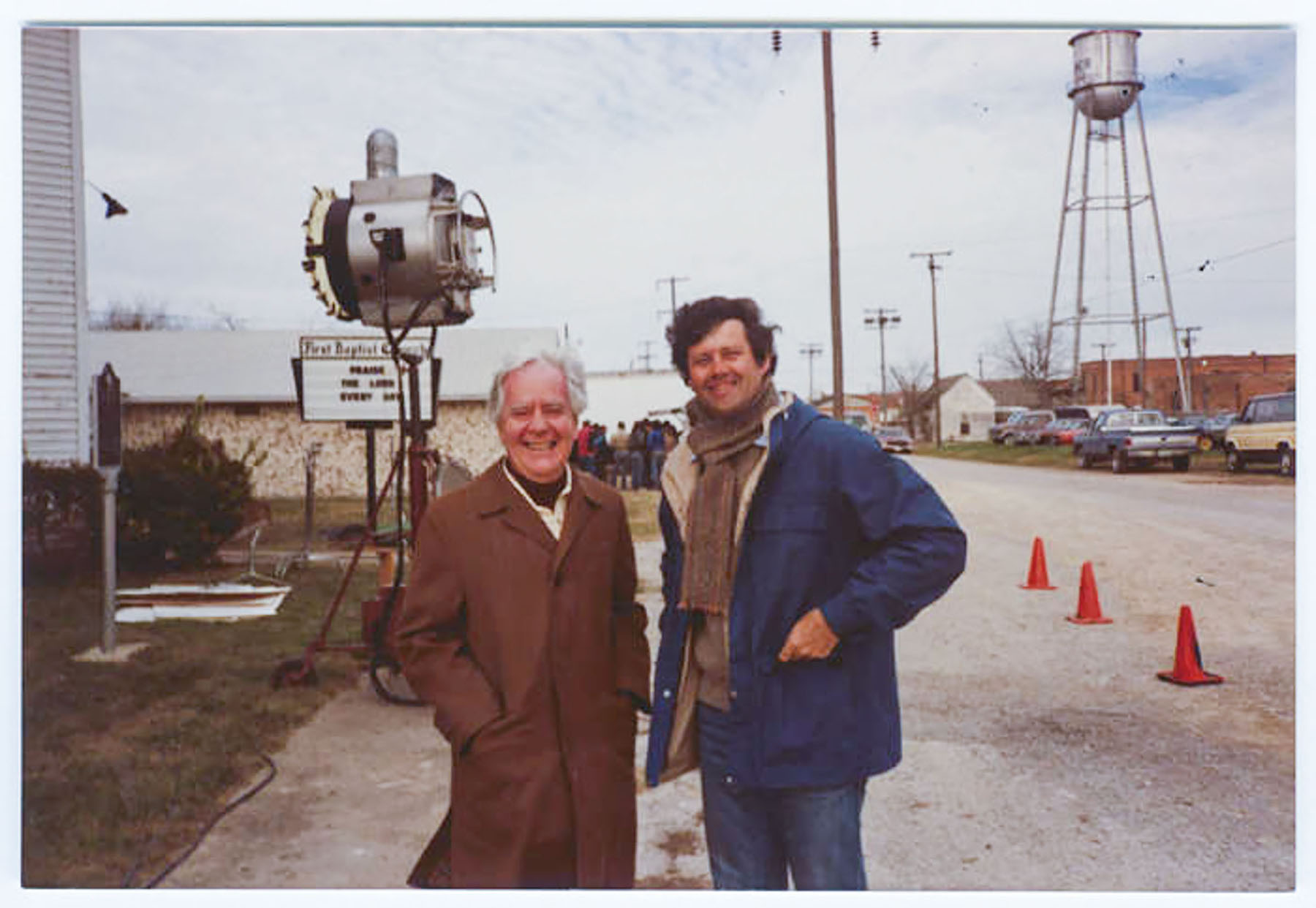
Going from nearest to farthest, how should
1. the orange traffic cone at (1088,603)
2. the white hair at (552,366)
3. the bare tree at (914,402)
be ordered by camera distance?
the white hair at (552,366)
the orange traffic cone at (1088,603)
the bare tree at (914,402)

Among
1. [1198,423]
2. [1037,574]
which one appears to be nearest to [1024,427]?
[1198,423]

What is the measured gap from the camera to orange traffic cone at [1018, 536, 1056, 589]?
29.0 ft

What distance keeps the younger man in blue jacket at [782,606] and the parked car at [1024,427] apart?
3613 cm

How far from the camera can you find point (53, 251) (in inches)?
243

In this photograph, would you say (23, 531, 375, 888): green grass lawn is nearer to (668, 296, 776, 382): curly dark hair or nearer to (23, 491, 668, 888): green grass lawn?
(23, 491, 668, 888): green grass lawn

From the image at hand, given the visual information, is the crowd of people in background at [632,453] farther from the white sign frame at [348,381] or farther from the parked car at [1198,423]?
the white sign frame at [348,381]

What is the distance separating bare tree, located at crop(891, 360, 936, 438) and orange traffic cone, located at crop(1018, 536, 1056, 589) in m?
41.6

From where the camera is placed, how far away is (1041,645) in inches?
265

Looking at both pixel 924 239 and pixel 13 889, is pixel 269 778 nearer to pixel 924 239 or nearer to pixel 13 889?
pixel 13 889

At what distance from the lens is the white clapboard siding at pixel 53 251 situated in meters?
4.41

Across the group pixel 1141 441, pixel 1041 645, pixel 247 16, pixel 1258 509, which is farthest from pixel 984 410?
pixel 247 16

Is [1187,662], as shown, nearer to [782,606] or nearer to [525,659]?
[782,606]

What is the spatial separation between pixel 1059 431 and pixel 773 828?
34.2m

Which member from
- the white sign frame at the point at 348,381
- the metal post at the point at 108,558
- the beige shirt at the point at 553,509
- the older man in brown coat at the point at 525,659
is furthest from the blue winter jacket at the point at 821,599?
the metal post at the point at 108,558
